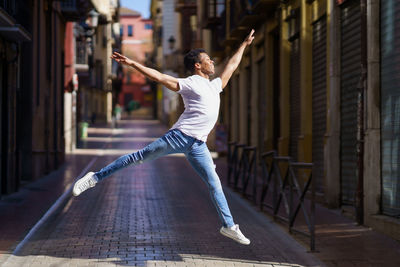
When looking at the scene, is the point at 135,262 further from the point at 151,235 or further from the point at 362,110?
the point at 362,110

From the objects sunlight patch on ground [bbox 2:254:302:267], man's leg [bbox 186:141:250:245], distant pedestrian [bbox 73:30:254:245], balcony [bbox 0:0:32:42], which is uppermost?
balcony [bbox 0:0:32:42]

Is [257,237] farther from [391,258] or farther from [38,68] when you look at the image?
[38,68]

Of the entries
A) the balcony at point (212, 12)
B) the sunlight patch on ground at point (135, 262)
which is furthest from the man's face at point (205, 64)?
the balcony at point (212, 12)

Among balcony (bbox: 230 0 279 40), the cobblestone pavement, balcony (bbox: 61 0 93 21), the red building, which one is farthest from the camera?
the red building

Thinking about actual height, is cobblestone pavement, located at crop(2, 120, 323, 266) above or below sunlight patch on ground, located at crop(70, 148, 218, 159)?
below

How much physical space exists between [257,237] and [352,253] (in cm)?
144

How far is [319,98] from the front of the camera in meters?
14.8

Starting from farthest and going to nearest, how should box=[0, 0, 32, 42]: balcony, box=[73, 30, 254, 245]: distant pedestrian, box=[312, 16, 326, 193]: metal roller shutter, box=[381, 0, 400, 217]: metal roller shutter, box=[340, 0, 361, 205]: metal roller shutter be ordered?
1. box=[312, 16, 326, 193]: metal roller shutter
2. box=[0, 0, 32, 42]: balcony
3. box=[340, 0, 361, 205]: metal roller shutter
4. box=[381, 0, 400, 217]: metal roller shutter
5. box=[73, 30, 254, 245]: distant pedestrian

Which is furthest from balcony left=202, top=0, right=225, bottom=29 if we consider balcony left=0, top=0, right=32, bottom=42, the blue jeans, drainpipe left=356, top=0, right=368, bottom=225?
the blue jeans

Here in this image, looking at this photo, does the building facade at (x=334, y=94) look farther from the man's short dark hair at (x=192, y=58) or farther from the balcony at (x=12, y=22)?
the balcony at (x=12, y=22)

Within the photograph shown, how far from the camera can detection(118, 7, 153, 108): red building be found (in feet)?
349

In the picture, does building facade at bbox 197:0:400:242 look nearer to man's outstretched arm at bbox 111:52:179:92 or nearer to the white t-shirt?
the white t-shirt

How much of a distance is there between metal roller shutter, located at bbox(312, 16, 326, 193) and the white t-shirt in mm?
7654

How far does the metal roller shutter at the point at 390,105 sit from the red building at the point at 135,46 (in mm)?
94514
